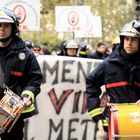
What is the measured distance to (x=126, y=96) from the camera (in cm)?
539

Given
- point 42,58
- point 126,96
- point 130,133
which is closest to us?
point 130,133

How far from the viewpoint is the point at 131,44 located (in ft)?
17.7

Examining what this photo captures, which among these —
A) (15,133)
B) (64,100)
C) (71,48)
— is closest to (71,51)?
(71,48)

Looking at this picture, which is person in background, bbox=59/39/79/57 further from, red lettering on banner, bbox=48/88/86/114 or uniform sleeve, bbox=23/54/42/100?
uniform sleeve, bbox=23/54/42/100

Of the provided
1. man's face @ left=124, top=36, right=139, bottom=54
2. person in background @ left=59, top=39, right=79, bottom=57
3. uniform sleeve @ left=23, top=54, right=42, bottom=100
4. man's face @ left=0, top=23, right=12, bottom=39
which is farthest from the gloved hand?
person in background @ left=59, top=39, right=79, bottom=57

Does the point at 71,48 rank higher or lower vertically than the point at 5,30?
lower

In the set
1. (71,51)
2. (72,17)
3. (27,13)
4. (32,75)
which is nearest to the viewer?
(32,75)

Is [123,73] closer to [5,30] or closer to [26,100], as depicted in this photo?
[26,100]

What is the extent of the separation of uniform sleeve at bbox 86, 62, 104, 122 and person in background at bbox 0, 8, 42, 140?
0.48m

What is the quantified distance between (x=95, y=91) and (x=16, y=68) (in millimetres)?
760

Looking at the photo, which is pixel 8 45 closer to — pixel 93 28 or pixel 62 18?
pixel 62 18

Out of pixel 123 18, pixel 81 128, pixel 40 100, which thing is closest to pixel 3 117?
pixel 40 100

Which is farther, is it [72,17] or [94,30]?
[94,30]

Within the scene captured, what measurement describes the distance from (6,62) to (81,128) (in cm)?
262
